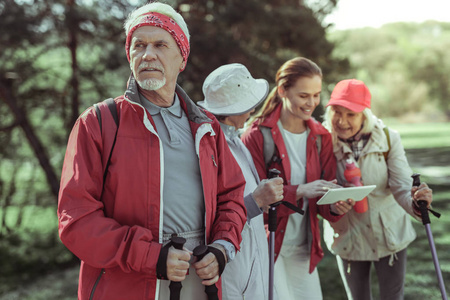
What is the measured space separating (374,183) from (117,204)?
77.2 inches

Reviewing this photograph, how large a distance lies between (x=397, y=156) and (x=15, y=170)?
6.48 metres

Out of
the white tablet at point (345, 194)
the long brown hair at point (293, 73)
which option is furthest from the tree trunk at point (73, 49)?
the white tablet at point (345, 194)

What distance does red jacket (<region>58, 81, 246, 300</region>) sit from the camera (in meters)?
1.61

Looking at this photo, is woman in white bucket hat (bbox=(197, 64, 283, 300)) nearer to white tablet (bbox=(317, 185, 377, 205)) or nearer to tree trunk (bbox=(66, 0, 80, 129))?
white tablet (bbox=(317, 185, 377, 205))

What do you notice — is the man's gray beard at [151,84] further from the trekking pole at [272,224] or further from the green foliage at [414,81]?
the green foliage at [414,81]

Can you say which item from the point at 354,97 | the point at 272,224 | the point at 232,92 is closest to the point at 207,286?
the point at 272,224

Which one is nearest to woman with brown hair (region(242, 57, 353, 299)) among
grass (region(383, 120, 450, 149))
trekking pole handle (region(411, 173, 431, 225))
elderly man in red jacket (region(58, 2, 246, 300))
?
trekking pole handle (region(411, 173, 431, 225))

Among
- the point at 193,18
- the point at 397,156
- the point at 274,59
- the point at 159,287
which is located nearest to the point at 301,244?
the point at 397,156

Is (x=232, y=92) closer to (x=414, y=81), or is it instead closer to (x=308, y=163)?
(x=308, y=163)

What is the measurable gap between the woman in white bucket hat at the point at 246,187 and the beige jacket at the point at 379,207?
0.78m

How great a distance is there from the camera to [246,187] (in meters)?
2.60

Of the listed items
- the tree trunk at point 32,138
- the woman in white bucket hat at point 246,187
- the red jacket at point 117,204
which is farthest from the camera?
the tree trunk at point 32,138

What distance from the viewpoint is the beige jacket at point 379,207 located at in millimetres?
3020

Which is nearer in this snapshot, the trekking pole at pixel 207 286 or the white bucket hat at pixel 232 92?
the trekking pole at pixel 207 286
